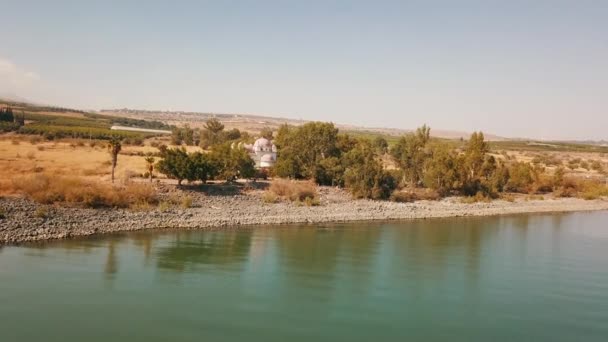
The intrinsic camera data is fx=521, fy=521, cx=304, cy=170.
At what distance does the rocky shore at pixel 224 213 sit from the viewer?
27.3m

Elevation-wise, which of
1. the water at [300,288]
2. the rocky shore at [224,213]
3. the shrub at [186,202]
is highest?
→ the shrub at [186,202]

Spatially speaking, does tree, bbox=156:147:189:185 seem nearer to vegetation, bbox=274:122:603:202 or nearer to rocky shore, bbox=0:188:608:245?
rocky shore, bbox=0:188:608:245

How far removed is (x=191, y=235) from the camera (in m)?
29.1

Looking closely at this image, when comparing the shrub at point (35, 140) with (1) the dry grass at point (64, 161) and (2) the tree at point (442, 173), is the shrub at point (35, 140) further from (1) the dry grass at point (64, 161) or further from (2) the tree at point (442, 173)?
(2) the tree at point (442, 173)

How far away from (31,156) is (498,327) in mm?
44493

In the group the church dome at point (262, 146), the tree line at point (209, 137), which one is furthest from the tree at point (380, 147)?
the church dome at point (262, 146)

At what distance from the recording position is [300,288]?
2067 cm

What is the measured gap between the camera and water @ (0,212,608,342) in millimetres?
16172

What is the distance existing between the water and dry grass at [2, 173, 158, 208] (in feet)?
18.4

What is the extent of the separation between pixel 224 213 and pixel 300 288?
15.0m

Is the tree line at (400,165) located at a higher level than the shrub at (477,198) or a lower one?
higher

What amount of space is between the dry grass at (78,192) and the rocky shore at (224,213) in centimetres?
87

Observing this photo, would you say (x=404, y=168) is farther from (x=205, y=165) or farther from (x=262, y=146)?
(x=205, y=165)

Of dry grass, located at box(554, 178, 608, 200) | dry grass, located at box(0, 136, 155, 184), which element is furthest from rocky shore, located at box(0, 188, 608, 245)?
dry grass, located at box(0, 136, 155, 184)
